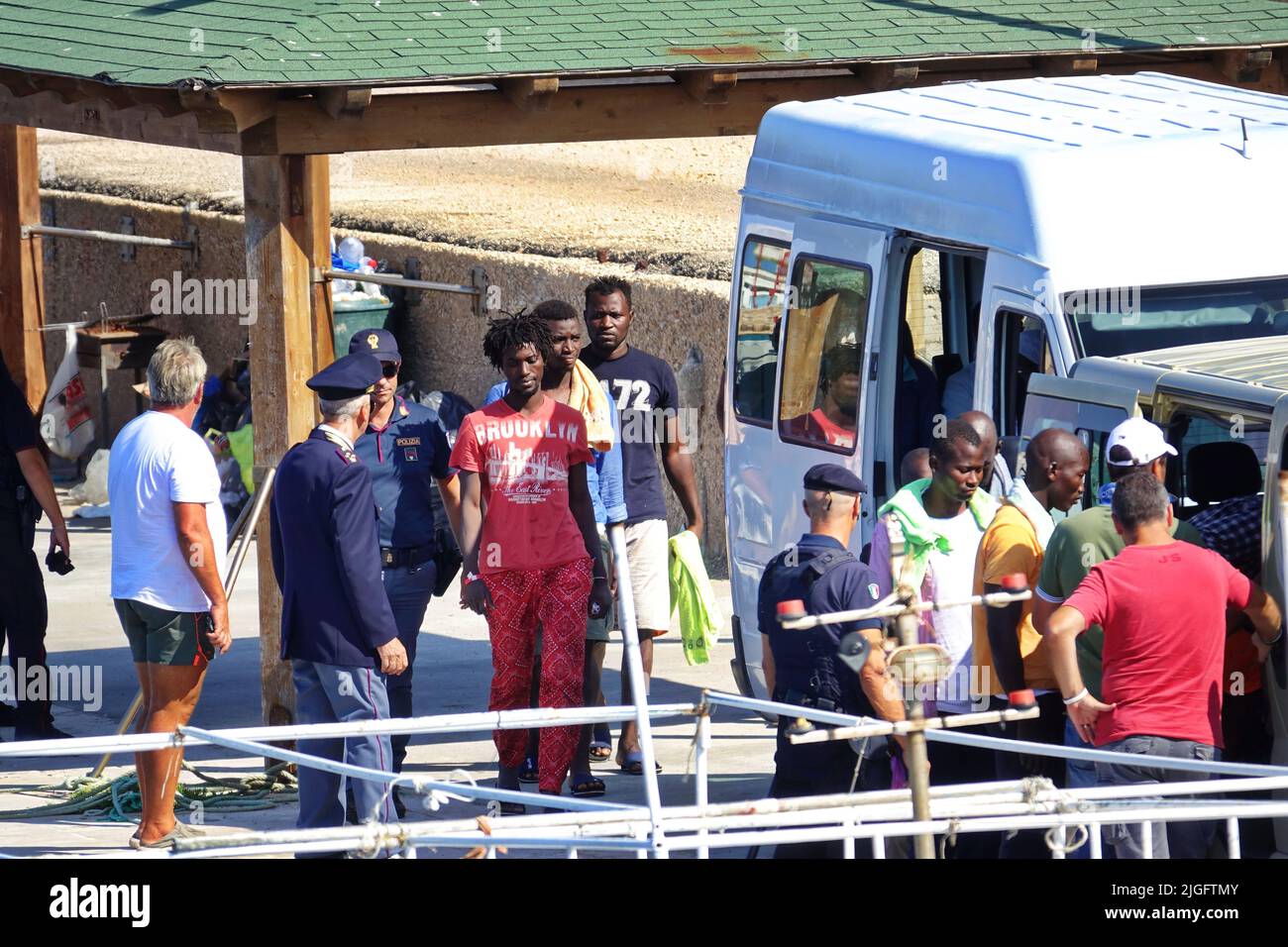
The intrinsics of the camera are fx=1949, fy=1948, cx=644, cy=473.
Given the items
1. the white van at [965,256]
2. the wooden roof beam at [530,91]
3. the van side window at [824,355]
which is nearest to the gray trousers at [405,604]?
the white van at [965,256]

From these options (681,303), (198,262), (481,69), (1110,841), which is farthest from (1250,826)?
(198,262)

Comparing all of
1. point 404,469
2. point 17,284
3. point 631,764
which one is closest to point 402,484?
point 404,469

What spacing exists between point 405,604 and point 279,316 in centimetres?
151

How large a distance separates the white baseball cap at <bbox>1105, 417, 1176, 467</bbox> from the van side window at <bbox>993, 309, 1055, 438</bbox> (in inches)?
52.8

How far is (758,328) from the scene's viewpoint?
8.70m

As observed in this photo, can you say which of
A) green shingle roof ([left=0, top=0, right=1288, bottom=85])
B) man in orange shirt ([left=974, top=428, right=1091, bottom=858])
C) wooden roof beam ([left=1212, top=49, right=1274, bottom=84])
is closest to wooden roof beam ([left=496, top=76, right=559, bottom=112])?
green shingle roof ([left=0, top=0, right=1288, bottom=85])

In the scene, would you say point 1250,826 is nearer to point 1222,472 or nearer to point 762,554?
point 1222,472

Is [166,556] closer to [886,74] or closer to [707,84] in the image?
[707,84]

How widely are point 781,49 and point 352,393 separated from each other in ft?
11.7

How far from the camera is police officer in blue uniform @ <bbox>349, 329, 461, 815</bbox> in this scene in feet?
24.4

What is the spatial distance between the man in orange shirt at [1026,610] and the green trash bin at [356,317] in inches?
377

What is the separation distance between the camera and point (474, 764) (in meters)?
8.32
